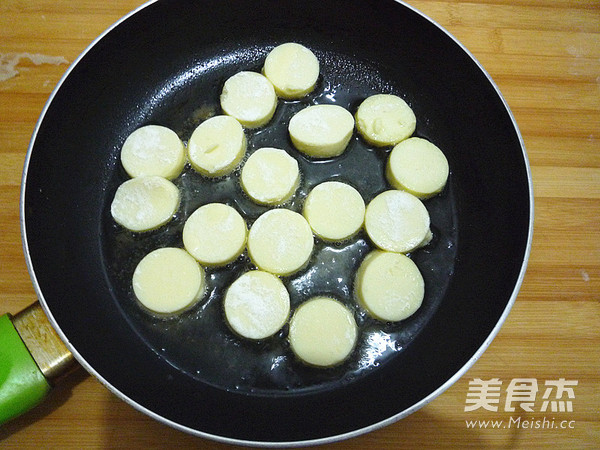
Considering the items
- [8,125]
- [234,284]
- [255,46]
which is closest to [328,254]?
[234,284]

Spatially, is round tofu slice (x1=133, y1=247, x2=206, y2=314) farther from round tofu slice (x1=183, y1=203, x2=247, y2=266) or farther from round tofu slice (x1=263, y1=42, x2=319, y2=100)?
round tofu slice (x1=263, y1=42, x2=319, y2=100)

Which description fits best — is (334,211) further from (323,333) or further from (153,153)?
(153,153)

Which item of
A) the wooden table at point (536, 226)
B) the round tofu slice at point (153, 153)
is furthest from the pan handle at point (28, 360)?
the round tofu slice at point (153, 153)

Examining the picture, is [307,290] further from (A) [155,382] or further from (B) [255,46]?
(B) [255,46]

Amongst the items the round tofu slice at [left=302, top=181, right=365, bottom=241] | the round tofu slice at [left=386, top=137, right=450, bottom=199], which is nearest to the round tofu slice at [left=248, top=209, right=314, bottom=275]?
the round tofu slice at [left=302, top=181, right=365, bottom=241]

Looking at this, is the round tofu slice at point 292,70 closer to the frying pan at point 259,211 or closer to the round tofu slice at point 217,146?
the frying pan at point 259,211

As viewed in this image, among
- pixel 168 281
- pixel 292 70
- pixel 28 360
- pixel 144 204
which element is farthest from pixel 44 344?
pixel 292 70

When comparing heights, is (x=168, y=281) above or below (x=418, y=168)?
below
